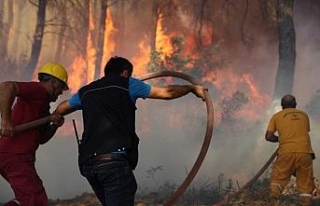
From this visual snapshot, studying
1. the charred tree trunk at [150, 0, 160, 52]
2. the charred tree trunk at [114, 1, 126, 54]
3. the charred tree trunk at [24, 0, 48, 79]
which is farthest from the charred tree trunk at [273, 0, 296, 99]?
the charred tree trunk at [24, 0, 48, 79]

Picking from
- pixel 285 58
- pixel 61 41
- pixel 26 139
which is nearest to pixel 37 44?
pixel 61 41

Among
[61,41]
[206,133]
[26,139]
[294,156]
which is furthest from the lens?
[61,41]

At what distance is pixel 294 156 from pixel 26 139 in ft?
10.8

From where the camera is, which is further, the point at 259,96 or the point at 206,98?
the point at 259,96

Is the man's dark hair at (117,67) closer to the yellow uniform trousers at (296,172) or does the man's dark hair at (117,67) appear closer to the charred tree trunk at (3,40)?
the yellow uniform trousers at (296,172)

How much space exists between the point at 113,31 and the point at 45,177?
275 centimetres

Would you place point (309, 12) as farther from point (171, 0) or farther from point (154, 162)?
point (154, 162)

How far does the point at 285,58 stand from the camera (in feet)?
32.0

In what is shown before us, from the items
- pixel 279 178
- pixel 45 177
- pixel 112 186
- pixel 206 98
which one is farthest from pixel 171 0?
pixel 112 186

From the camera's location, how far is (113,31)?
9.73 m

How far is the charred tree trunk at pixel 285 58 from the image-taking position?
9.70 meters

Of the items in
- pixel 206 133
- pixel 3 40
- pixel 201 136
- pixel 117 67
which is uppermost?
pixel 3 40

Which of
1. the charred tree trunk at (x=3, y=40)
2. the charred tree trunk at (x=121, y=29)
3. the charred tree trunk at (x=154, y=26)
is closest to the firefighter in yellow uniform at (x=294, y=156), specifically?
the charred tree trunk at (x=154, y=26)

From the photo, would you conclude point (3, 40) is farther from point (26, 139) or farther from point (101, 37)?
point (26, 139)
